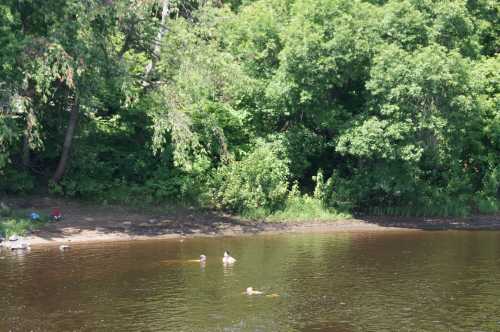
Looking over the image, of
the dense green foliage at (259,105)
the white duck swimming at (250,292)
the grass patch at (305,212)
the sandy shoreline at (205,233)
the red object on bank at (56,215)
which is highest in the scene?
the dense green foliage at (259,105)

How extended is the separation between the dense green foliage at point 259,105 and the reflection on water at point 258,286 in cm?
537

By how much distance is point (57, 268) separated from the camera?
23.1m

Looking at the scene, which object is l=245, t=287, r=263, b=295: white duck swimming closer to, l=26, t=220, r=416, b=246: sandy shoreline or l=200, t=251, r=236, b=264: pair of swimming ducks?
l=200, t=251, r=236, b=264: pair of swimming ducks

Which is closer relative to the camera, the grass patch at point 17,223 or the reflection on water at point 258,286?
the reflection on water at point 258,286

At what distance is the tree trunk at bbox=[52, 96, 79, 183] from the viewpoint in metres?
31.4

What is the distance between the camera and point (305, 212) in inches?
1326

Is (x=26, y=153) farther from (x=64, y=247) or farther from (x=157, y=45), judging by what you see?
(x=157, y=45)

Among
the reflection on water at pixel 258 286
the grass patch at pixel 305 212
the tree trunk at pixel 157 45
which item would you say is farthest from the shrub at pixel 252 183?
the tree trunk at pixel 157 45

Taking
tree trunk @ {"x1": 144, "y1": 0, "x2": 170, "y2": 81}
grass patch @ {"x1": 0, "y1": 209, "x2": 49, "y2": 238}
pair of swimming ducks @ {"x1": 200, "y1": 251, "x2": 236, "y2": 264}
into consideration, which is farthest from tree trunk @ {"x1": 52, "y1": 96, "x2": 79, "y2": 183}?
pair of swimming ducks @ {"x1": 200, "y1": 251, "x2": 236, "y2": 264}

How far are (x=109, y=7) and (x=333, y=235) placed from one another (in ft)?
43.4

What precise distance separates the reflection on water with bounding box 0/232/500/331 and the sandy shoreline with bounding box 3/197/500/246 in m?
1.75

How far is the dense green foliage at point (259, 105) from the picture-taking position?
29.6m

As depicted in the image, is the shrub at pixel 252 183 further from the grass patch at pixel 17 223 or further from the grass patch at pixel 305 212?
the grass patch at pixel 17 223

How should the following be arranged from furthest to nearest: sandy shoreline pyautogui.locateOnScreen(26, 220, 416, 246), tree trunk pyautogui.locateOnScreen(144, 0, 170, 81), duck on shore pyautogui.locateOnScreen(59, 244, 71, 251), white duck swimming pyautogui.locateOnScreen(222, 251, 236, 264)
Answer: tree trunk pyautogui.locateOnScreen(144, 0, 170, 81)
sandy shoreline pyautogui.locateOnScreen(26, 220, 416, 246)
duck on shore pyautogui.locateOnScreen(59, 244, 71, 251)
white duck swimming pyautogui.locateOnScreen(222, 251, 236, 264)
